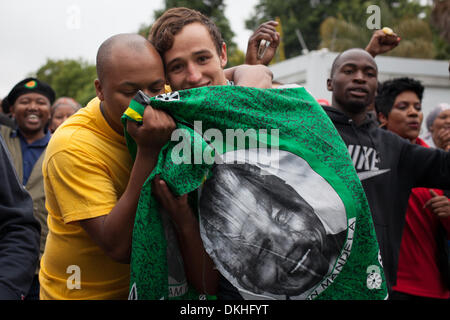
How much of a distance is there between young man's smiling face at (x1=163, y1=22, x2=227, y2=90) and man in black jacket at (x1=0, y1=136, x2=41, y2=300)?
2.35ft

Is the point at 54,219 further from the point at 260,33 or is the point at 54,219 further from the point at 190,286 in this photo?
the point at 260,33

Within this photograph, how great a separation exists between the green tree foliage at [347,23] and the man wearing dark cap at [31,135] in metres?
14.3

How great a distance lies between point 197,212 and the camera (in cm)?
195

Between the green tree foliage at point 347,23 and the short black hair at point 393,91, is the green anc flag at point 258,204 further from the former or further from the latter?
the green tree foliage at point 347,23

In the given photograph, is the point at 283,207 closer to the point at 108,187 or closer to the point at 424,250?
the point at 108,187

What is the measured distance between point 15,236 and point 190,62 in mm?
934

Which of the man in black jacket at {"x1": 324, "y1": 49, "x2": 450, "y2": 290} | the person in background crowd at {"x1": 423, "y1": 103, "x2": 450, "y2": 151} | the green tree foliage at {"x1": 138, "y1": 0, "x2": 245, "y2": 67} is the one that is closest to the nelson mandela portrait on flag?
the man in black jacket at {"x1": 324, "y1": 49, "x2": 450, "y2": 290}

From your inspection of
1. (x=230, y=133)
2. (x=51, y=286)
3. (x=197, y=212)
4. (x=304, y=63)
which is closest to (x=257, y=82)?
(x=230, y=133)

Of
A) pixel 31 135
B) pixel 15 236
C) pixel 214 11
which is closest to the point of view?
pixel 15 236

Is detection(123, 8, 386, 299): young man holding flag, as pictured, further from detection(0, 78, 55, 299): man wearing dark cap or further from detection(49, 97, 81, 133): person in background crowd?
detection(49, 97, 81, 133): person in background crowd

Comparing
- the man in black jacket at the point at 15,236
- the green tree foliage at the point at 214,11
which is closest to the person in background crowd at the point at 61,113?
the man in black jacket at the point at 15,236

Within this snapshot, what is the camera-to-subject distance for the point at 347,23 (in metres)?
20.7

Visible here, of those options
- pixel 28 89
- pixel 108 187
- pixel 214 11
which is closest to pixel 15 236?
pixel 108 187
